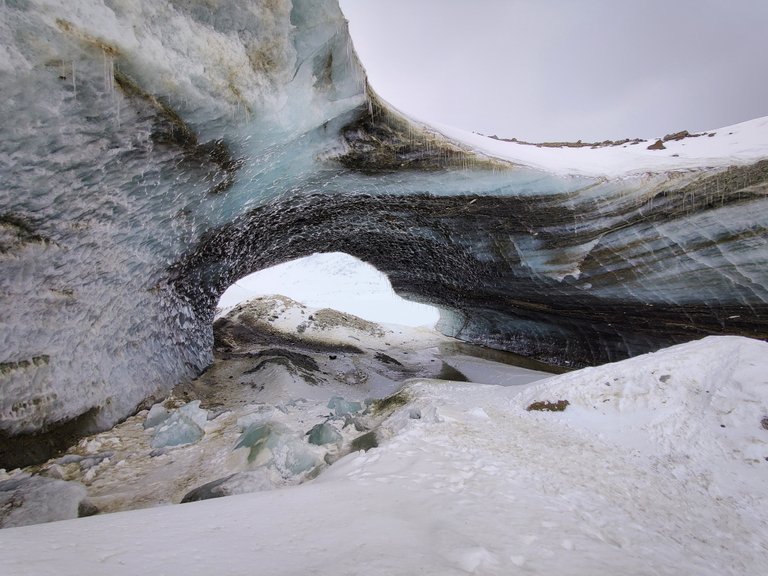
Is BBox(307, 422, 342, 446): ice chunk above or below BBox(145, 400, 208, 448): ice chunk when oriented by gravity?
below

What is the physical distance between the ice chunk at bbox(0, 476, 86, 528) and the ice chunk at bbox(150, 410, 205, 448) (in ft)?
3.55

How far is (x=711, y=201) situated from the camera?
561cm

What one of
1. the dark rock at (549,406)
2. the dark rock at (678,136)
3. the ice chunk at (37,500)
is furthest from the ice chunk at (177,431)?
the dark rock at (678,136)

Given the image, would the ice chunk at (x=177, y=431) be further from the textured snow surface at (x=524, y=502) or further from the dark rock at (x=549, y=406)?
the dark rock at (x=549, y=406)

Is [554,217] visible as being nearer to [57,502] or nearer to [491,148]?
[491,148]

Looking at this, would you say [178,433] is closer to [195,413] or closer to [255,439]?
[195,413]

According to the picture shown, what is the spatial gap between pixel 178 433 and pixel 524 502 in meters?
4.07

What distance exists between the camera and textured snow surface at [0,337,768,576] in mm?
1582

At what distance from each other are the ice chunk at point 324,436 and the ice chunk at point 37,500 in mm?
2067

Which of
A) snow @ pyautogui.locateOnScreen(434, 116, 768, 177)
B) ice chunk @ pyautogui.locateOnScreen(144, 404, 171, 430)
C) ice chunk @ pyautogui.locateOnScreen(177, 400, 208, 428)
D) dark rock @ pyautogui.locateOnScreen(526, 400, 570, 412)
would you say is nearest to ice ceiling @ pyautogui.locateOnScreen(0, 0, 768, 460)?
snow @ pyautogui.locateOnScreen(434, 116, 768, 177)

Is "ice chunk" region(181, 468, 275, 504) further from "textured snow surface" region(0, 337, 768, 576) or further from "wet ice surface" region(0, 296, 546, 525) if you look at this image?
"textured snow surface" region(0, 337, 768, 576)

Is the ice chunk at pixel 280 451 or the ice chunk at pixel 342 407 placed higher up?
the ice chunk at pixel 280 451

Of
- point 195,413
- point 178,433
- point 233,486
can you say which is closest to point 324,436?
point 233,486

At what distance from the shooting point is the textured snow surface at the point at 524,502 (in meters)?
1.58
